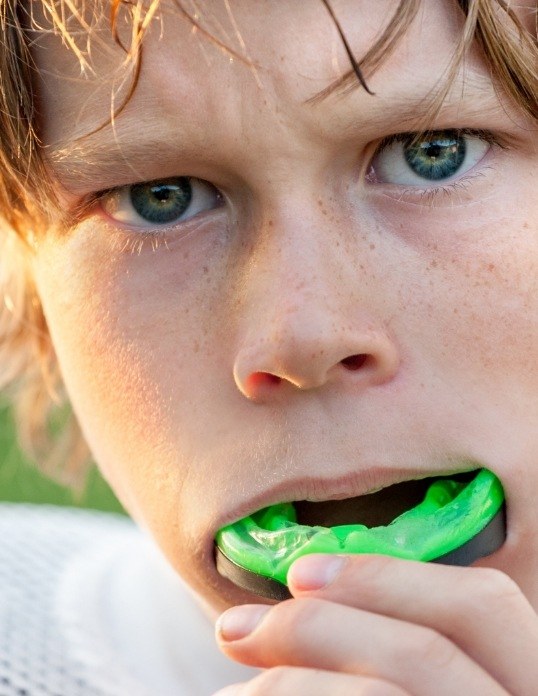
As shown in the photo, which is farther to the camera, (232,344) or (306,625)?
(232,344)

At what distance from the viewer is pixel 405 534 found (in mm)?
1160

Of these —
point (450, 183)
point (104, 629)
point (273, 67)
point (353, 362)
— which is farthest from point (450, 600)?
point (104, 629)

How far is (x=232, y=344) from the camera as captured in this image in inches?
48.4

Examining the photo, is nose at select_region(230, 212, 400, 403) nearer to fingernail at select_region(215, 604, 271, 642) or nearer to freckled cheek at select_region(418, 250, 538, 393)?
freckled cheek at select_region(418, 250, 538, 393)

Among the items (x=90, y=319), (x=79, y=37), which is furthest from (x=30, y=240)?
(x=79, y=37)

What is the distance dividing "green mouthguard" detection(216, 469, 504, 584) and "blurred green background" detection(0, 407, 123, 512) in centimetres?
252

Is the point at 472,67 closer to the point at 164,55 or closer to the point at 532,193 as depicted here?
the point at 532,193

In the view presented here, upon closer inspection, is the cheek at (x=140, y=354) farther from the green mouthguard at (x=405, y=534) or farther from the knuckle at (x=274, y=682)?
the knuckle at (x=274, y=682)

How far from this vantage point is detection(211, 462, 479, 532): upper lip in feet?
3.84

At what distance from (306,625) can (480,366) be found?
362 millimetres

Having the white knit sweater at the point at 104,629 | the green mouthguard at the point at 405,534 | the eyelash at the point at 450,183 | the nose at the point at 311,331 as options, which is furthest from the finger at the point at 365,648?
the white knit sweater at the point at 104,629

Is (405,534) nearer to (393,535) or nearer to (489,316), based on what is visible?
(393,535)

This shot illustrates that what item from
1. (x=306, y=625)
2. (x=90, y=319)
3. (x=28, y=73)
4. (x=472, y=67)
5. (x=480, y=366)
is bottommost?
(x=306, y=625)

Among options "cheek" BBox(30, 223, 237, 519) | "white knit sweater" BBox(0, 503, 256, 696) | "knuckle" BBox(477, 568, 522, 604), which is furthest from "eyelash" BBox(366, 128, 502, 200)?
"white knit sweater" BBox(0, 503, 256, 696)
